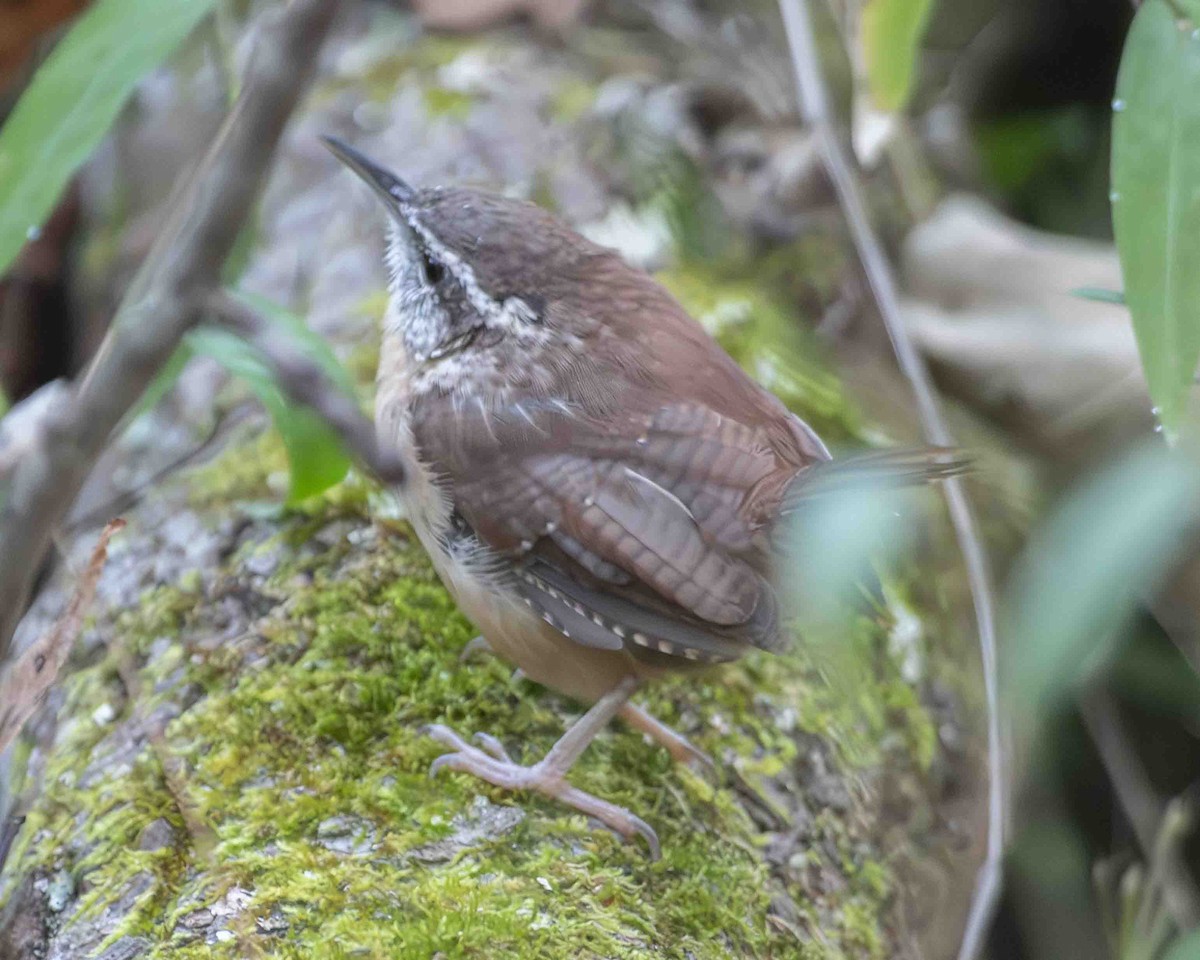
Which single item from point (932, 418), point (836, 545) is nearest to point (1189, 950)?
point (836, 545)

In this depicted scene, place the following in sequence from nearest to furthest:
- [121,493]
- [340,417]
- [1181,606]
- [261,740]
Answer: [340,417], [261,740], [121,493], [1181,606]

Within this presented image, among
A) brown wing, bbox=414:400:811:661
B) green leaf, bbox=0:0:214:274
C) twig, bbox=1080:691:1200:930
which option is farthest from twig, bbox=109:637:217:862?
twig, bbox=1080:691:1200:930

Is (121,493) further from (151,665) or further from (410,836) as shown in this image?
(410,836)

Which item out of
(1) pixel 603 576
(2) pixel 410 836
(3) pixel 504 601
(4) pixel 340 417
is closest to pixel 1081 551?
(1) pixel 603 576

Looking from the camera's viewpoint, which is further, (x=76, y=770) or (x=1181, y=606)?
(x=1181, y=606)

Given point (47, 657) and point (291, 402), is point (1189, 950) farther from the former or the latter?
point (47, 657)

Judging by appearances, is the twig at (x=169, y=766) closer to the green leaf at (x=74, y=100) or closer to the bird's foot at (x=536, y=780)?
the bird's foot at (x=536, y=780)
